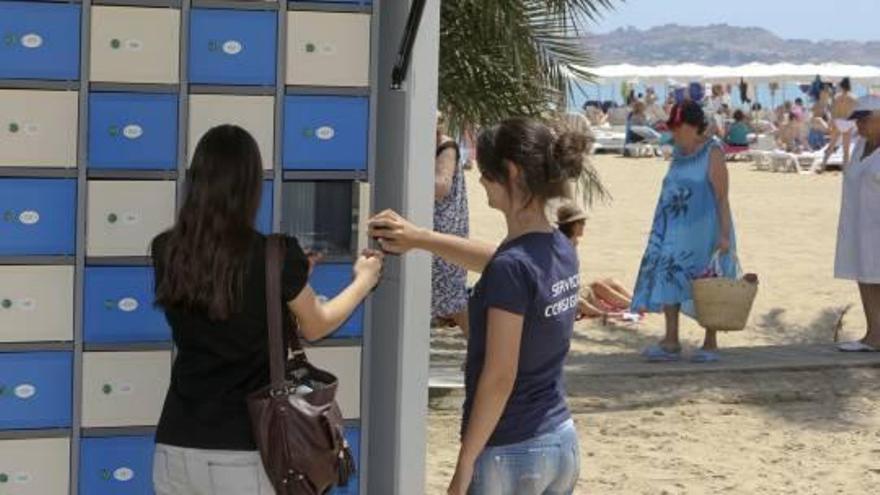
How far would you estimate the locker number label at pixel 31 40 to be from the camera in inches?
198

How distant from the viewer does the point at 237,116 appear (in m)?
5.24

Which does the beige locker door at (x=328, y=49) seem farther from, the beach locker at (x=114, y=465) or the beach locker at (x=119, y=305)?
the beach locker at (x=114, y=465)

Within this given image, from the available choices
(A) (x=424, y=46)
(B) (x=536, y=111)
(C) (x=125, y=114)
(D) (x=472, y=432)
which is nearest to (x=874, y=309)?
(B) (x=536, y=111)

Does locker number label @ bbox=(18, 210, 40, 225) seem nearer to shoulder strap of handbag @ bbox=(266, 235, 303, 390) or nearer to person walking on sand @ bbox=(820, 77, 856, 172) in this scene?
shoulder strap of handbag @ bbox=(266, 235, 303, 390)

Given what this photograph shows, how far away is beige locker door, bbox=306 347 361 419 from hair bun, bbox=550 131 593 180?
1.68 m

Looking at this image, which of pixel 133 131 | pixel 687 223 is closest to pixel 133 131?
pixel 133 131

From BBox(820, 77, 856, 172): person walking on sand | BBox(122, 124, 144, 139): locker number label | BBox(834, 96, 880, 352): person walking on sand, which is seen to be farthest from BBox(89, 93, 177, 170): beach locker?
BBox(820, 77, 856, 172): person walking on sand

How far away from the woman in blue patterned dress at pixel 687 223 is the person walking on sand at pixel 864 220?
96 cm

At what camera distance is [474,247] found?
4320mm

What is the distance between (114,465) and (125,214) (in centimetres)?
76

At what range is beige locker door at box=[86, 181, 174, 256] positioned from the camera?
5129 millimetres

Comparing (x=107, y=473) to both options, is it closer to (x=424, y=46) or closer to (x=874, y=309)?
(x=424, y=46)

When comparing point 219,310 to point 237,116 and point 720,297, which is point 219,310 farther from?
point 720,297

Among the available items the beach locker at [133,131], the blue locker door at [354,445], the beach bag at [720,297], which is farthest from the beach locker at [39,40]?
the beach bag at [720,297]
